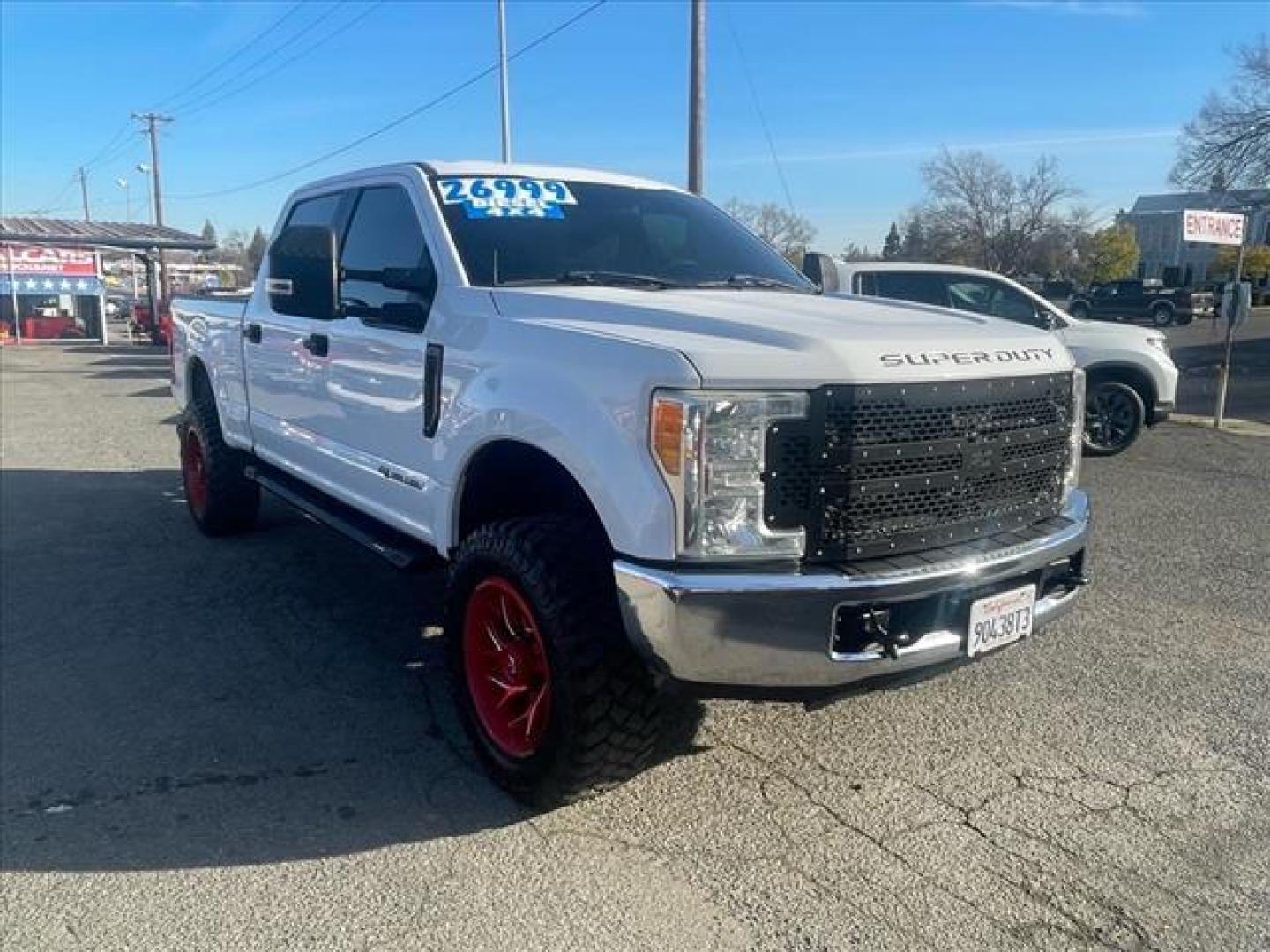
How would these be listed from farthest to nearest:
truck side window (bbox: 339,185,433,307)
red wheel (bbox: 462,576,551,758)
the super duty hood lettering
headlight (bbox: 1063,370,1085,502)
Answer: truck side window (bbox: 339,185,433,307), headlight (bbox: 1063,370,1085,502), red wheel (bbox: 462,576,551,758), the super duty hood lettering

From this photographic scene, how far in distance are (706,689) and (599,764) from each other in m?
0.44

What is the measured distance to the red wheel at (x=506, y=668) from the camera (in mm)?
3152

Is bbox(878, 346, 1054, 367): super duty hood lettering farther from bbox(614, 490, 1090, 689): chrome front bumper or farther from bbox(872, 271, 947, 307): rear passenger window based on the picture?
bbox(872, 271, 947, 307): rear passenger window

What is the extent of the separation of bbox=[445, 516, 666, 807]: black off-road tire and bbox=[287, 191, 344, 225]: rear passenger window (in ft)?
8.42

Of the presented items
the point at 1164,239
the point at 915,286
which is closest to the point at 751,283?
the point at 915,286

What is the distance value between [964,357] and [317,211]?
3595mm

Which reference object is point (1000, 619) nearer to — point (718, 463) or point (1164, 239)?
point (718, 463)

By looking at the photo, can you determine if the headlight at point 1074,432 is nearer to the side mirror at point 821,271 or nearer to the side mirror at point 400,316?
the side mirror at point 821,271

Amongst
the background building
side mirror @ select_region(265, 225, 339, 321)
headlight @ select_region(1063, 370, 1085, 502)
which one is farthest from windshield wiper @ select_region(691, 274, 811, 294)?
the background building

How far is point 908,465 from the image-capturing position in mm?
2885

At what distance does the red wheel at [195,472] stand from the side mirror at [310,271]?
2767 millimetres

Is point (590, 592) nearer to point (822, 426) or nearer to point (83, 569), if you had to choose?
point (822, 426)

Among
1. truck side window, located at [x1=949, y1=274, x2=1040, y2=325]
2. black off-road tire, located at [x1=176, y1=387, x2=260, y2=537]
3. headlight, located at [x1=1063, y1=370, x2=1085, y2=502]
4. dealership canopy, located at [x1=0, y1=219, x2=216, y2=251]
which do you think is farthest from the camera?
dealership canopy, located at [x1=0, y1=219, x2=216, y2=251]

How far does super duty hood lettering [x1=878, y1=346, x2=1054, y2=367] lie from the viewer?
2862mm
